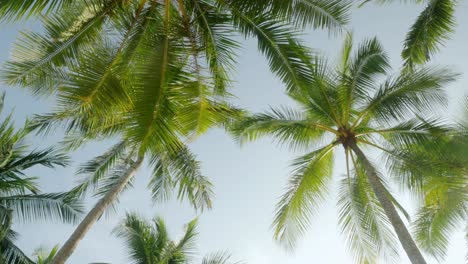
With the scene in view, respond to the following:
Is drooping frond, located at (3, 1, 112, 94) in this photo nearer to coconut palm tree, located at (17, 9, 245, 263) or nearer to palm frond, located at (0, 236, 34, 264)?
coconut palm tree, located at (17, 9, 245, 263)

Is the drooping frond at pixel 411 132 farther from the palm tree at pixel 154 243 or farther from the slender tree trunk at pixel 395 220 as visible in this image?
the palm tree at pixel 154 243

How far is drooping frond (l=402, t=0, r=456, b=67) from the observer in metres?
9.62

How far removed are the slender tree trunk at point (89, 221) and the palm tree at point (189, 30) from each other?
313 centimetres

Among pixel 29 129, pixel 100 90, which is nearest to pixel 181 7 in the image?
pixel 100 90

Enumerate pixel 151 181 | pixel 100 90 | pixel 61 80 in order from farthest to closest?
pixel 151 181, pixel 61 80, pixel 100 90

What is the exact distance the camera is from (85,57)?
7.53 m

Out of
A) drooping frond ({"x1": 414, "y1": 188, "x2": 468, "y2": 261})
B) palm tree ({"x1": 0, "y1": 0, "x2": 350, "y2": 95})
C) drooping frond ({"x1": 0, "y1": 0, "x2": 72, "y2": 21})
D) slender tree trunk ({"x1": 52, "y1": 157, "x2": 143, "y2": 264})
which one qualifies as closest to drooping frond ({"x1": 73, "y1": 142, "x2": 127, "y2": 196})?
slender tree trunk ({"x1": 52, "y1": 157, "x2": 143, "y2": 264})

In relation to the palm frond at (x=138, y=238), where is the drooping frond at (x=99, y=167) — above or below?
above

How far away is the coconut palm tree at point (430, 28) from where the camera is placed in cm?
962

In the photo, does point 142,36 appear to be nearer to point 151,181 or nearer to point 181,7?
point 181,7

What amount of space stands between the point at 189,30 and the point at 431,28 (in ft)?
19.1

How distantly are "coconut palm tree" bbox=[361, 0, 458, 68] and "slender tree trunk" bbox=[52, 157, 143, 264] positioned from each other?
7674 millimetres

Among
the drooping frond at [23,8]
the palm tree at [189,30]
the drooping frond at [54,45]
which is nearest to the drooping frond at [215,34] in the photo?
the palm tree at [189,30]

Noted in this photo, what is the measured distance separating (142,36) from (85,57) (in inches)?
43.1
